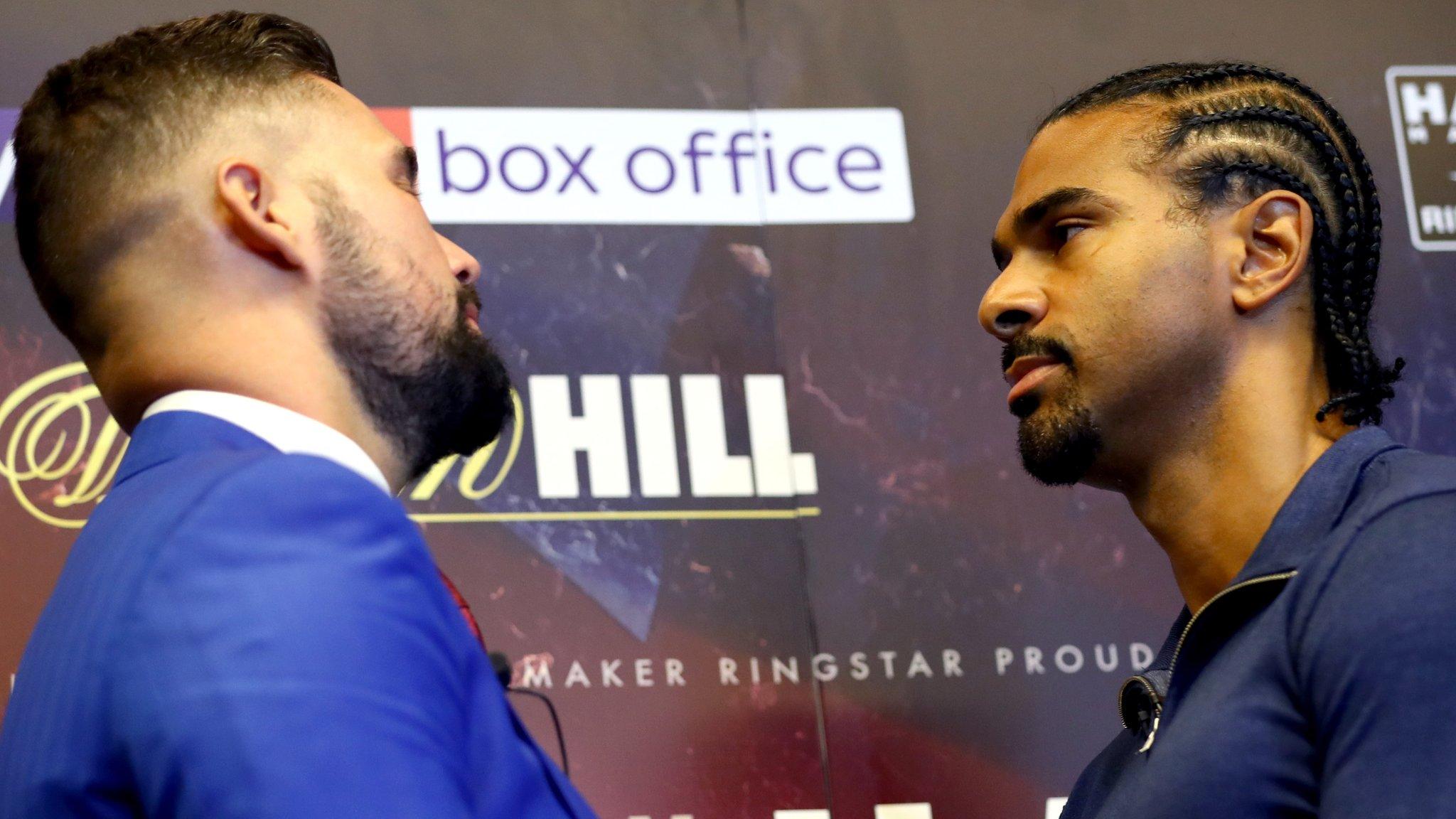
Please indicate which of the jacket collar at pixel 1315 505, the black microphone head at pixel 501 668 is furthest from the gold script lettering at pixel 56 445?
the jacket collar at pixel 1315 505

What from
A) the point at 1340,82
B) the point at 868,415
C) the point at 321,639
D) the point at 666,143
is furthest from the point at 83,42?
the point at 1340,82

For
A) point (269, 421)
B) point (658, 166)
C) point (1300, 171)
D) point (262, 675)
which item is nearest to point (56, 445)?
point (658, 166)

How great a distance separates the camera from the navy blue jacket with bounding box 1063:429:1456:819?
109 centimetres

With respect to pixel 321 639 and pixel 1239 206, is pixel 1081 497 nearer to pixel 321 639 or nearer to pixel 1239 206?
pixel 1239 206

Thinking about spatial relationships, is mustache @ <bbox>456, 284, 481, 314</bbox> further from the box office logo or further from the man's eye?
the box office logo

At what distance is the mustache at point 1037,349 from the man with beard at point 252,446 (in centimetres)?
53

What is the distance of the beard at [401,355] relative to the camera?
1187mm

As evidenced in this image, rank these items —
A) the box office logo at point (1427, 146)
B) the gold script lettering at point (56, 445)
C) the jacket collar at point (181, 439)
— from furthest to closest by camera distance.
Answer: the box office logo at point (1427, 146) < the gold script lettering at point (56, 445) < the jacket collar at point (181, 439)

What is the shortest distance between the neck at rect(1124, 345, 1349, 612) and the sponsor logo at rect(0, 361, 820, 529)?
0.79 metres

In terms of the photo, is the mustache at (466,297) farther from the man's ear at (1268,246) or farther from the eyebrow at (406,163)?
the man's ear at (1268,246)

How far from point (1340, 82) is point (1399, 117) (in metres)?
0.11

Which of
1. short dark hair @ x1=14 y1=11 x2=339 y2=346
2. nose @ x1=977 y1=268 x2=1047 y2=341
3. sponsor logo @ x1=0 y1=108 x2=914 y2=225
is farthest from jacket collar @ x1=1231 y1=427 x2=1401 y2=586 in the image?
sponsor logo @ x1=0 y1=108 x2=914 y2=225

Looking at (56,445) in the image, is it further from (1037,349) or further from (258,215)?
(1037,349)

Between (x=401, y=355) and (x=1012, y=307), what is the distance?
2.08ft
